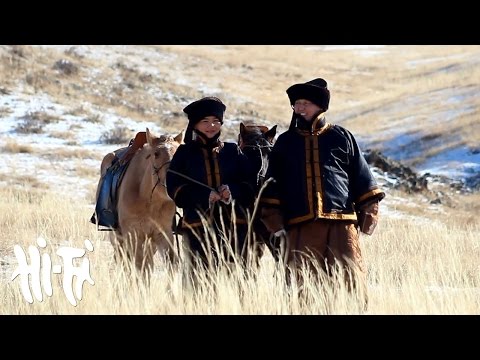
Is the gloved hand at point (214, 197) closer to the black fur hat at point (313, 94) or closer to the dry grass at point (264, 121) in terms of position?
the dry grass at point (264, 121)

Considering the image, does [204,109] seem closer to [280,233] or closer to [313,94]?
[313,94]

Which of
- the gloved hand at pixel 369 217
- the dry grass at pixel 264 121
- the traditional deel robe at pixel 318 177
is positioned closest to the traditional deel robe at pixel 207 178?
the traditional deel robe at pixel 318 177

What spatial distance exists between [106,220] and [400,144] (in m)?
21.3

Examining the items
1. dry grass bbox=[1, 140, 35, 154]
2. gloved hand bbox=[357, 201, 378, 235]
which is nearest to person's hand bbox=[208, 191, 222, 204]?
gloved hand bbox=[357, 201, 378, 235]

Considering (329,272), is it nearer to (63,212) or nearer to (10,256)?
(10,256)

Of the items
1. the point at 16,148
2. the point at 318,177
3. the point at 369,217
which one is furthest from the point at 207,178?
the point at 16,148

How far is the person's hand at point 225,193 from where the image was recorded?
22.3ft

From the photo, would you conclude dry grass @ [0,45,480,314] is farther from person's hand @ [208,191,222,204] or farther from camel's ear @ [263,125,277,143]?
camel's ear @ [263,125,277,143]

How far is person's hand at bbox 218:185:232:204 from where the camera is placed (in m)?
6.80

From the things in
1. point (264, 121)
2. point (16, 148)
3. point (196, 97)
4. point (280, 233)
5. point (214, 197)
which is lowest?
point (280, 233)

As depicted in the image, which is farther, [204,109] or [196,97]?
[196,97]

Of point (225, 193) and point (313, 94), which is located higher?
point (313, 94)

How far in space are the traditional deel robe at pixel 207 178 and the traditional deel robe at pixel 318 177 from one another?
28cm

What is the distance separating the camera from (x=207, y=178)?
6988 millimetres
